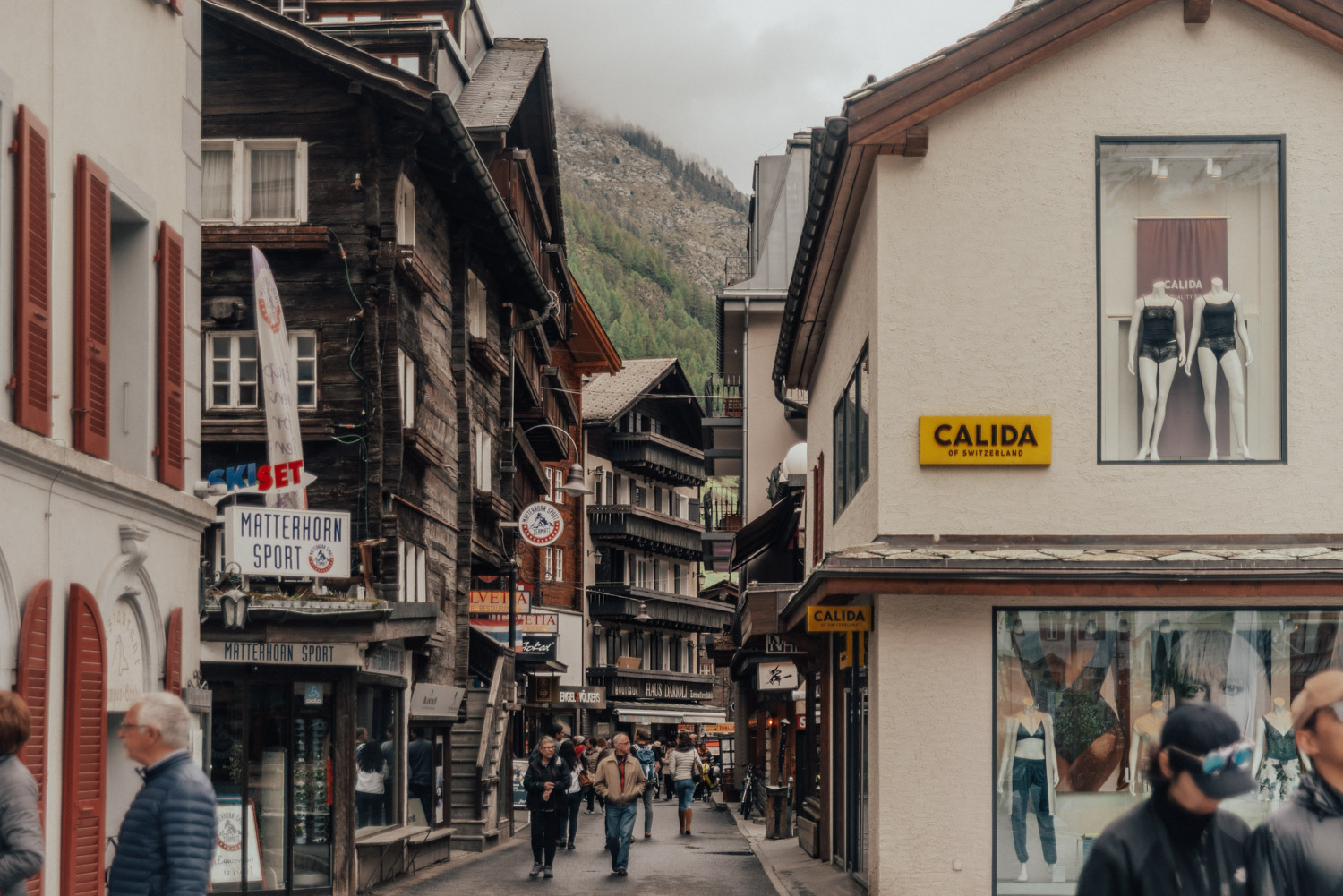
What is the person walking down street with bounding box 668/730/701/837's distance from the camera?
33375mm

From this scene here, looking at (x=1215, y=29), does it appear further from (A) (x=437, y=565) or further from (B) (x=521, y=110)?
(B) (x=521, y=110)

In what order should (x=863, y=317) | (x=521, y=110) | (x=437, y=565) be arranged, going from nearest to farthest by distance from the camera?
(x=863, y=317)
(x=437, y=565)
(x=521, y=110)

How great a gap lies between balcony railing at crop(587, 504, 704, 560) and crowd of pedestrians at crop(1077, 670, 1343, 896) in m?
72.1

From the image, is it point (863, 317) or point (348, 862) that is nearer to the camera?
point (863, 317)

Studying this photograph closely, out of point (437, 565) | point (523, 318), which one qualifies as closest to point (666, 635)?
point (523, 318)

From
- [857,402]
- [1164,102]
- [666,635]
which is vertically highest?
[1164,102]

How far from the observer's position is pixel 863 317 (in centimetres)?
1717

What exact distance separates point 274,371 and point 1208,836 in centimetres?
1485

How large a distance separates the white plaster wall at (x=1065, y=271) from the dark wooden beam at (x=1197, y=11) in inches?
3.9

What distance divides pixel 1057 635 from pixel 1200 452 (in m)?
1.99

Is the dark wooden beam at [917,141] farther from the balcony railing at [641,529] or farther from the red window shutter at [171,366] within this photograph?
the balcony railing at [641,529]

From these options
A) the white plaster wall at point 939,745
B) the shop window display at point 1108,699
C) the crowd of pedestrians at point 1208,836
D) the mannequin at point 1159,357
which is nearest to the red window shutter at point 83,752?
the white plaster wall at point 939,745

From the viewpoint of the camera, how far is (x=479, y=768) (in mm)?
28641

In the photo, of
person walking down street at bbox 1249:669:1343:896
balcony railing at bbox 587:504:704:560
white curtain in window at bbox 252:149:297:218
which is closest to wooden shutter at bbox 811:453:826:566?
white curtain in window at bbox 252:149:297:218
